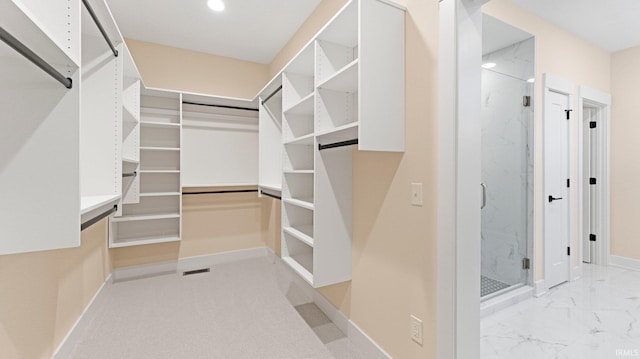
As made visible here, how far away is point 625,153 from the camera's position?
351cm

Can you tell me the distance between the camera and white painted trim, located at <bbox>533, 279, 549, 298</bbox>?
2770 millimetres

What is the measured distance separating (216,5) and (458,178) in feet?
8.96

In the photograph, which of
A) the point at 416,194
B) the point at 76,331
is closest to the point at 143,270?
the point at 76,331

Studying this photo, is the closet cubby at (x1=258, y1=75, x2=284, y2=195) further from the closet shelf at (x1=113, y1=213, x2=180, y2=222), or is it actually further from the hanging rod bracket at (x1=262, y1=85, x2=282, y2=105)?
the closet shelf at (x1=113, y1=213, x2=180, y2=222)

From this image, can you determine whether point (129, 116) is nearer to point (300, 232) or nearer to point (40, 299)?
point (40, 299)

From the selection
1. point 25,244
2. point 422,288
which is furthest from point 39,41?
point 422,288

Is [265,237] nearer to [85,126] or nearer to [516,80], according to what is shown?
[85,126]

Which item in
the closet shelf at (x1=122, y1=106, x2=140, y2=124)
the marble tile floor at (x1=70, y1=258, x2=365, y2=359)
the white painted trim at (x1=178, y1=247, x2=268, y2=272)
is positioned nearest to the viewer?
the marble tile floor at (x1=70, y1=258, x2=365, y2=359)

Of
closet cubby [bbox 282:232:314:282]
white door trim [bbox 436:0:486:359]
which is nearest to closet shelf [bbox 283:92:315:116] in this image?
white door trim [bbox 436:0:486:359]

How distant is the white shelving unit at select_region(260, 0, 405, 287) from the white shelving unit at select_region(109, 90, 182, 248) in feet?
5.41

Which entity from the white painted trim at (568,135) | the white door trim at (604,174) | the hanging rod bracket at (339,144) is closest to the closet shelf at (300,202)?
the hanging rod bracket at (339,144)

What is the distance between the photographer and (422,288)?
Result: 5.07ft

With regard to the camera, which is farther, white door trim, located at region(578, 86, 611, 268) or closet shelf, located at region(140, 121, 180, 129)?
white door trim, located at region(578, 86, 611, 268)

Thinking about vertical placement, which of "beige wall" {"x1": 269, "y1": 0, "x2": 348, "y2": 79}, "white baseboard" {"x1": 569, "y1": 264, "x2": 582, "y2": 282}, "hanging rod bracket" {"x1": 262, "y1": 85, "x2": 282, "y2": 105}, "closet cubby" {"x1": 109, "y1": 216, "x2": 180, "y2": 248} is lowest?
"white baseboard" {"x1": 569, "y1": 264, "x2": 582, "y2": 282}
